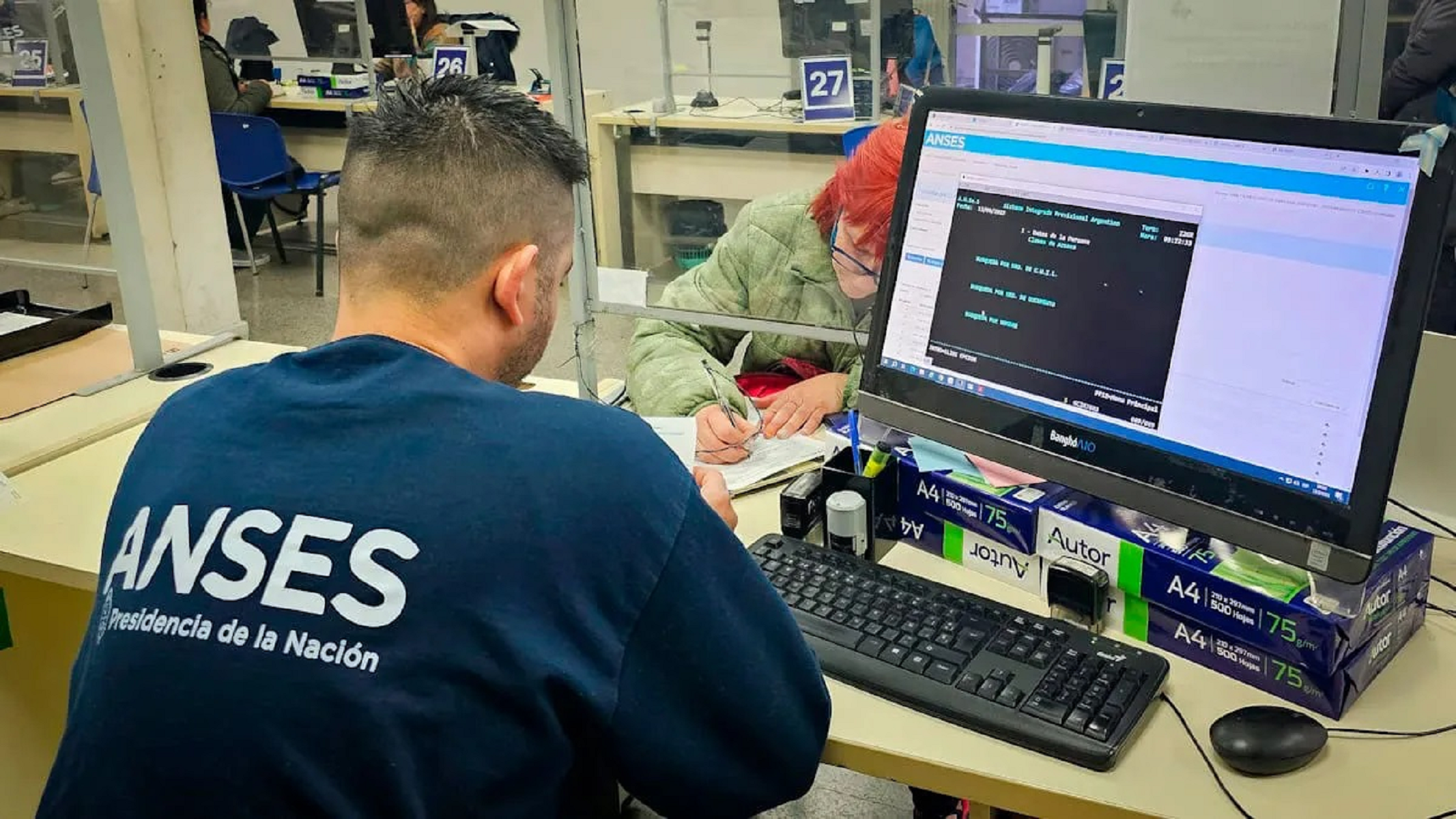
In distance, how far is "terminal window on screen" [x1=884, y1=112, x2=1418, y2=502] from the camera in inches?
39.9

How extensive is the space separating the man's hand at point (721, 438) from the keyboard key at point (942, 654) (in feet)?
1.71

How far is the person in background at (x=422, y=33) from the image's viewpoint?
684cm

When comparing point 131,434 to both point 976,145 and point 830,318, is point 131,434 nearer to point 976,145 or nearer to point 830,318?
point 830,318

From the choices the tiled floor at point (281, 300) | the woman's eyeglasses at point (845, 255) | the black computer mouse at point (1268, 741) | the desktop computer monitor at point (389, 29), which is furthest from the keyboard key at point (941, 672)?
the desktop computer monitor at point (389, 29)

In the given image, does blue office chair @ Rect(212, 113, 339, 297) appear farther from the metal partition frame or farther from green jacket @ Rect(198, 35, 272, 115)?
the metal partition frame

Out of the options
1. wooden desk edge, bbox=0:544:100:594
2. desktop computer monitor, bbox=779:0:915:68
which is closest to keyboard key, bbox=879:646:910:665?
wooden desk edge, bbox=0:544:100:594

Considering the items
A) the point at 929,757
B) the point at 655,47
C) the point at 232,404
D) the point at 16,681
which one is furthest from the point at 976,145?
the point at 655,47

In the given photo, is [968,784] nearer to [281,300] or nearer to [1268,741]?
[1268,741]

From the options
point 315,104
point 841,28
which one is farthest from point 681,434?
point 315,104

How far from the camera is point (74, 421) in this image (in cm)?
194

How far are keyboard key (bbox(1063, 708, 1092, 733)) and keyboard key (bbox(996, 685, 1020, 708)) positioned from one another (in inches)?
1.7

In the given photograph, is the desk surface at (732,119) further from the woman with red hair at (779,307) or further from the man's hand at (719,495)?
the man's hand at (719,495)

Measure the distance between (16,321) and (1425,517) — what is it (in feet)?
7.48

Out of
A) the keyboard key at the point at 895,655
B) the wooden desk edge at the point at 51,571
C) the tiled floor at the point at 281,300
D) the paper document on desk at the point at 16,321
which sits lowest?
the tiled floor at the point at 281,300
